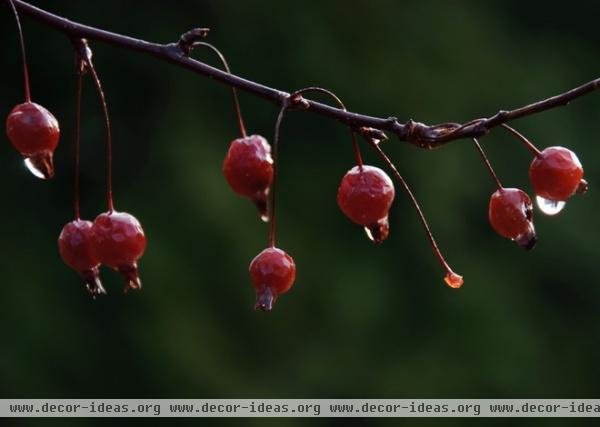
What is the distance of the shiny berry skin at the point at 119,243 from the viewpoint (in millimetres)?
1526

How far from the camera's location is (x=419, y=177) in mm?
4398

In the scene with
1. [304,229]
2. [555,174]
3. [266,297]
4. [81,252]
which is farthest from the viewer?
[304,229]

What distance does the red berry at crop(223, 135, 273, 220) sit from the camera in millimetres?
1435

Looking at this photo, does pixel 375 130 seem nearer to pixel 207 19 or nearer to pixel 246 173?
pixel 246 173

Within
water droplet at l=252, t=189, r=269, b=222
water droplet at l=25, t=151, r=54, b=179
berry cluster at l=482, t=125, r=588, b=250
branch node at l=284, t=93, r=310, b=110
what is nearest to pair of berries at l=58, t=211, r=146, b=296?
water droplet at l=25, t=151, r=54, b=179

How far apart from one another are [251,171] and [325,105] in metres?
0.15

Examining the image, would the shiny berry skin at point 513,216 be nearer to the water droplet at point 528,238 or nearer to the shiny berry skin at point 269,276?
the water droplet at point 528,238

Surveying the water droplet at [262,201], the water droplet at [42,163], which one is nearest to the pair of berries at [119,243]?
the water droplet at [42,163]

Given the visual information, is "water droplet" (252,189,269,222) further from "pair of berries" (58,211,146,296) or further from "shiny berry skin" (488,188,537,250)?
"shiny berry skin" (488,188,537,250)

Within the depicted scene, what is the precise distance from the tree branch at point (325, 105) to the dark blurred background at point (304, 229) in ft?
8.50

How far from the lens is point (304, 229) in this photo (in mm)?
4273

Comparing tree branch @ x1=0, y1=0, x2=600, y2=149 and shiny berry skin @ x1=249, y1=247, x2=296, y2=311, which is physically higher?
tree branch @ x1=0, y1=0, x2=600, y2=149

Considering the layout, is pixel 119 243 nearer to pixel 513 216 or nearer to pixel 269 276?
pixel 269 276

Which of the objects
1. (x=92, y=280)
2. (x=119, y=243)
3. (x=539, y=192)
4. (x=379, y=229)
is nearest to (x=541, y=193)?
(x=539, y=192)
